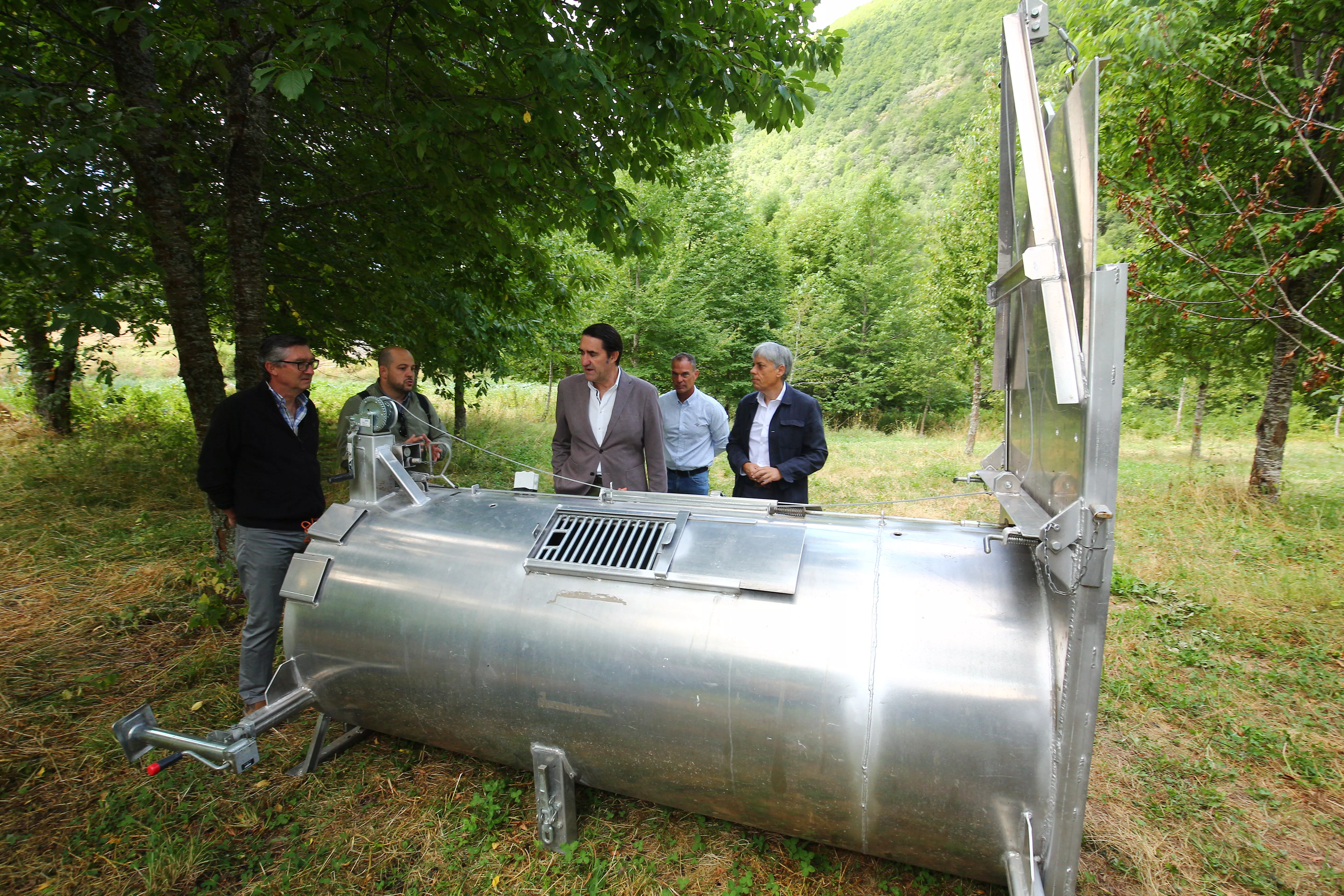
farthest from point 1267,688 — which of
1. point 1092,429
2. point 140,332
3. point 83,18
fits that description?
point 140,332

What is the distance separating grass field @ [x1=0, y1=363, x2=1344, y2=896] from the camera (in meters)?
2.48

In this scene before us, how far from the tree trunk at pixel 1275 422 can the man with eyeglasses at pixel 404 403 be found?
9195 millimetres

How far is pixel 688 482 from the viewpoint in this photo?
5180 millimetres

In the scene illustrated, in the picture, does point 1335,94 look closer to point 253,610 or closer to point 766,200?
point 253,610

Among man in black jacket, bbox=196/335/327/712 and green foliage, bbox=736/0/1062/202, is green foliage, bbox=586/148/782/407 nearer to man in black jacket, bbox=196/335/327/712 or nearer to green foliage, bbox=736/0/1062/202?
man in black jacket, bbox=196/335/327/712

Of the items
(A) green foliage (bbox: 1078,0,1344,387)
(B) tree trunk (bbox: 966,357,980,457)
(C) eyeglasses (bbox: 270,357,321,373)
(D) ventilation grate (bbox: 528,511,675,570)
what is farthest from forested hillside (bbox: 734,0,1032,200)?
(D) ventilation grate (bbox: 528,511,675,570)

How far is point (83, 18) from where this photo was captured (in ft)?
12.8

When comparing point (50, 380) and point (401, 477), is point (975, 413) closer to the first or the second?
point (401, 477)

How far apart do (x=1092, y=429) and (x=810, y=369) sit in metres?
20.4

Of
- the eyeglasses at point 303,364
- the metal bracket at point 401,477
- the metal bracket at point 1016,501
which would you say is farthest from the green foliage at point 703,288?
the metal bracket at point 1016,501

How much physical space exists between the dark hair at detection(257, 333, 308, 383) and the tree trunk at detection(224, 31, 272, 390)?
1218 millimetres

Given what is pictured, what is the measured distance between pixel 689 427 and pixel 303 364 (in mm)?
2829

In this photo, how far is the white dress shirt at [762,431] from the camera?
4.15 m

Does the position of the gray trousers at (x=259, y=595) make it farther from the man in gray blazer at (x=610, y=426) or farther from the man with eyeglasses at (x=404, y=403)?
the man in gray blazer at (x=610, y=426)
